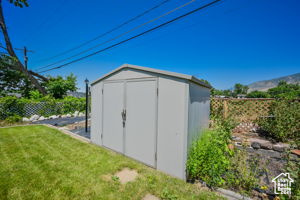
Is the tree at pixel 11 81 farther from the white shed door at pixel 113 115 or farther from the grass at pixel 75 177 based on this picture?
the white shed door at pixel 113 115

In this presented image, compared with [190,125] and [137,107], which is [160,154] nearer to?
[190,125]

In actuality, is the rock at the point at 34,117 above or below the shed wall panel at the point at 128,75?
below

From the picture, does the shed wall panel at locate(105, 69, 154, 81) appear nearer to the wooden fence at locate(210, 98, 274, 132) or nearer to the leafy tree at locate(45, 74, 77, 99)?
the wooden fence at locate(210, 98, 274, 132)

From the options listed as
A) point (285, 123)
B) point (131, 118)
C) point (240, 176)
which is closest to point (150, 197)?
point (240, 176)

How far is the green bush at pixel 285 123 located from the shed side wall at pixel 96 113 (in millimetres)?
6499

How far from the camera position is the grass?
7.20 feet

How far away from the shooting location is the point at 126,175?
2807 millimetres

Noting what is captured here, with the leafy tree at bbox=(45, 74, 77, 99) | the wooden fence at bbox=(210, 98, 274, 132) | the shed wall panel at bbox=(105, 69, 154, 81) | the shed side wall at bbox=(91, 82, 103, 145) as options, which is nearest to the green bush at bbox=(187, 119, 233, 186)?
the shed wall panel at bbox=(105, 69, 154, 81)

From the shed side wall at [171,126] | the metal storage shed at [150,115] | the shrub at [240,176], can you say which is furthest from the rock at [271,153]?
the shed side wall at [171,126]

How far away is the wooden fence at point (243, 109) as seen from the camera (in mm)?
6004

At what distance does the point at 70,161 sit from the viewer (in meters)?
3.33

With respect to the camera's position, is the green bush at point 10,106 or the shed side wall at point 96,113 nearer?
the shed side wall at point 96,113

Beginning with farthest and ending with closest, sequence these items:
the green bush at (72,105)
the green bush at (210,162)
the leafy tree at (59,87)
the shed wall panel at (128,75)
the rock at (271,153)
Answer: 1. the leafy tree at (59,87)
2. the green bush at (72,105)
3. the rock at (271,153)
4. the shed wall panel at (128,75)
5. the green bush at (210,162)

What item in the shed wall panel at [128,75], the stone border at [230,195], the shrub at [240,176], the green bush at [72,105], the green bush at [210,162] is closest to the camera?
the stone border at [230,195]
